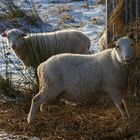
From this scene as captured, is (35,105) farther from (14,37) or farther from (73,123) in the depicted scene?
(14,37)

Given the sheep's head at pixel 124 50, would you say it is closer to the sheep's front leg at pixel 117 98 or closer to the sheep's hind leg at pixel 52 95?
the sheep's front leg at pixel 117 98

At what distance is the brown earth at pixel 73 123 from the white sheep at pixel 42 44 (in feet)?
3.17

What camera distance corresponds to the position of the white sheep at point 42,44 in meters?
8.87

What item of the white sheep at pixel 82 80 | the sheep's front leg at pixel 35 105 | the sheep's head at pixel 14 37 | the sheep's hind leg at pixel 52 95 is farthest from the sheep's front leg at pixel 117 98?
the sheep's head at pixel 14 37

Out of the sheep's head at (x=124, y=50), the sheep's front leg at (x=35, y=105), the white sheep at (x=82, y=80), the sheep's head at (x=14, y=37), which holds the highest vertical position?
the sheep's head at (x=124, y=50)

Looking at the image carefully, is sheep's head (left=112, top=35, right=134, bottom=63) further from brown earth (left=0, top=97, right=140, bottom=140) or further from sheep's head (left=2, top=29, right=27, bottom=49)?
sheep's head (left=2, top=29, right=27, bottom=49)

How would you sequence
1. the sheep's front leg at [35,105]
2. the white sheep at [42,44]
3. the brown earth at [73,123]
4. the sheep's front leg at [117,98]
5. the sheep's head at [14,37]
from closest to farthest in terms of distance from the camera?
the brown earth at [73,123] → the sheep's front leg at [117,98] → the sheep's front leg at [35,105] → the white sheep at [42,44] → the sheep's head at [14,37]

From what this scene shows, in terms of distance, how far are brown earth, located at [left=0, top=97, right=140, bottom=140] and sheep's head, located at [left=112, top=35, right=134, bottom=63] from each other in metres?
0.65

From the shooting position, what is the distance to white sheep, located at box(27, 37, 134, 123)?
7398 millimetres

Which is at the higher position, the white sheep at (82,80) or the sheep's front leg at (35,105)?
the white sheep at (82,80)

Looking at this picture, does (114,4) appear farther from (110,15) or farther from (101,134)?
(101,134)

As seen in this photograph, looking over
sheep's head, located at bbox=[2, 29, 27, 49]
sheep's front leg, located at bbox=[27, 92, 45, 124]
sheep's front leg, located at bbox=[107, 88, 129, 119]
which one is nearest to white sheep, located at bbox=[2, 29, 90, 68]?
sheep's head, located at bbox=[2, 29, 27, 49]

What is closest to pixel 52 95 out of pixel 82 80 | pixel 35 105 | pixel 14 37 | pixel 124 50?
pixel 35 105

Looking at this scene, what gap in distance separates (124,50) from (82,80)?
708 millimetres
